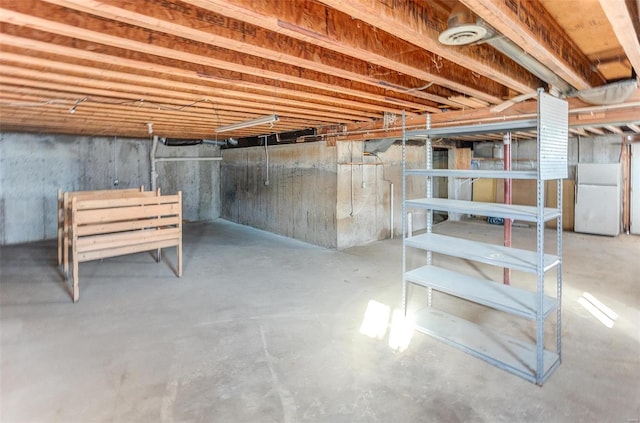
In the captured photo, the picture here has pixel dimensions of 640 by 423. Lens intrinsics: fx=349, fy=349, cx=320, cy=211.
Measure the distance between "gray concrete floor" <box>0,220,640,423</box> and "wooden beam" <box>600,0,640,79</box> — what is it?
206 cm

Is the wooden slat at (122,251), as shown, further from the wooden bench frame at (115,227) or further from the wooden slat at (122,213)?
the wooden slat at (122,213)

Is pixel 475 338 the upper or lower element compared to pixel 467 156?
lower

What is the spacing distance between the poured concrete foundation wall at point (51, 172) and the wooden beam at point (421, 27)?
778 centimetres

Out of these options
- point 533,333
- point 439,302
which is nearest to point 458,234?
point 439,302

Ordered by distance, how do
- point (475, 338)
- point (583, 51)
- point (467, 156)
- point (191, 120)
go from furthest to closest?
point (467, 156) < point (191, 120) < point (475, 338) < point (583, 51)

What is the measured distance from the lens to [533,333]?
117 inches

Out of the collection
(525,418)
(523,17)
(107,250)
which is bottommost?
(525,418)

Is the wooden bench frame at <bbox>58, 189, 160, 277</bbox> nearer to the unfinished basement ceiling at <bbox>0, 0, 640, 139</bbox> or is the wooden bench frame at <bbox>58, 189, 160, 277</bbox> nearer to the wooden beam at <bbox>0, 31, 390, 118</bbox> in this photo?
the unfinished basement ceiling at <bbox>0, 0, 640, 139</bbox>

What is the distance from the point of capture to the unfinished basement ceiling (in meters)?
1.75

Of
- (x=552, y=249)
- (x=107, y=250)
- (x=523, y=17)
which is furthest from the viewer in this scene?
(x=552, y=249)

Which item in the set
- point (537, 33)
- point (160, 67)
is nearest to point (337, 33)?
point (537, 33)

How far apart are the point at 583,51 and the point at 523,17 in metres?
1.13

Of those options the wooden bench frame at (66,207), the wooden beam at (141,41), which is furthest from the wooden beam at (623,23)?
the wooden bench frame at (66,207)

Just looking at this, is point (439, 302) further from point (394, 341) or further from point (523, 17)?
point (523, 17)
